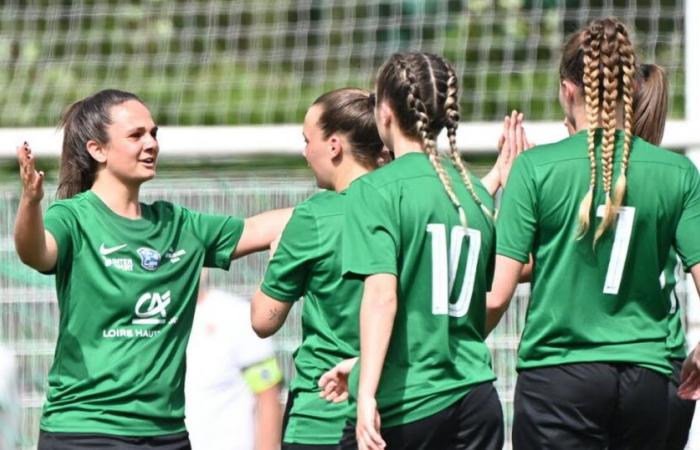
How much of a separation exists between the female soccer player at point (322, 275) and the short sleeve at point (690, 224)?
93 cm

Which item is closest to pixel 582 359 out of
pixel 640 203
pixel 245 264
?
pixel 640 203

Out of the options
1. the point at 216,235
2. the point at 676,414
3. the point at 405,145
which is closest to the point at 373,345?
the point at 405,145

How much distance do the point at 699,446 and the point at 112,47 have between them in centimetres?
682

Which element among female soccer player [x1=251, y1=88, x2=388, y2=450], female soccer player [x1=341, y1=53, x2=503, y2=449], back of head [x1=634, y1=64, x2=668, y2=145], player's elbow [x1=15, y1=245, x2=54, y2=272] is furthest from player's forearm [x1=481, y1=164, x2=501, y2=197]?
player's elbow [x1=15, y1=245, x2=54, y2=272]

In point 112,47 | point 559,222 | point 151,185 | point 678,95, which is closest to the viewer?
point 559,222

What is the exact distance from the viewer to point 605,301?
439 cm

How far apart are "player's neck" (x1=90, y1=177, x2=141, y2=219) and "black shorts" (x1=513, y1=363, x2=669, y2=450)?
132 centimetres

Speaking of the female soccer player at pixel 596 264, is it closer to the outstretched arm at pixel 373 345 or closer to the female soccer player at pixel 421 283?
the female soccer player at pixel 421 283

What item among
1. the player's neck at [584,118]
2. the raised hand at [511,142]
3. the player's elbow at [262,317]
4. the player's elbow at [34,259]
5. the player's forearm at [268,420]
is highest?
the player's neck at [584,118]

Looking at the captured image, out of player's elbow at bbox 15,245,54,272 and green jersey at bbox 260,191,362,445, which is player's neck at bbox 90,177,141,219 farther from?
green jersey at bbox 260,191,362,445

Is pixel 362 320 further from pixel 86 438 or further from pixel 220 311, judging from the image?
pixel 220 311

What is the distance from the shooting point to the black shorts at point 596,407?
4371 mm

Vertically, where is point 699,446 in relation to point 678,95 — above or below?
below

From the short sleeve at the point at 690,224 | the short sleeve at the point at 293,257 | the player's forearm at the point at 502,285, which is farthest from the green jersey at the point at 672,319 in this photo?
the short sleeve at the point at 293,257
